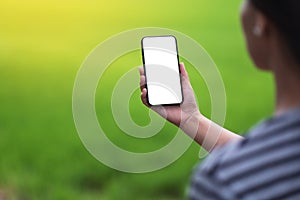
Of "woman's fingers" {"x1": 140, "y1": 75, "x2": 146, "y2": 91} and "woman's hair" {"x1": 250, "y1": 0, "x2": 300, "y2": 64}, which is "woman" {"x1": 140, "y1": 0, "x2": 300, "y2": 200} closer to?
"woman's hair" {"x1": 250, "y1": 0, "x2": 300, "y2": 64}

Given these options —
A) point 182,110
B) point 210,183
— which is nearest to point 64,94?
point 182,110

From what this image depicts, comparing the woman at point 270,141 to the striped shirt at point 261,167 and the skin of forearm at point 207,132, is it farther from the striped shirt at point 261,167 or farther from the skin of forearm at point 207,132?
the skin of forearm at point 207,132

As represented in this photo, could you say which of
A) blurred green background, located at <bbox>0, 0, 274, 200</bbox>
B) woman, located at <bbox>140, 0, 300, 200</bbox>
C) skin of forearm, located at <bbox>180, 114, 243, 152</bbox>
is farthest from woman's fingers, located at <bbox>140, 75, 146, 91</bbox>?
blurred green background, located at <bbox>0, 0, 274, 200</bbox>

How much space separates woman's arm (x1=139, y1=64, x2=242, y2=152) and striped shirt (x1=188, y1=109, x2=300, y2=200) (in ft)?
1.09

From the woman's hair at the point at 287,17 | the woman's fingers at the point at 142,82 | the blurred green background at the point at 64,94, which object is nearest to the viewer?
the woman's hair at the point at 287,17

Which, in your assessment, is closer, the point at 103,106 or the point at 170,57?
the point at 170,57

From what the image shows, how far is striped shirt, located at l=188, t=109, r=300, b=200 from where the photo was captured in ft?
2.31

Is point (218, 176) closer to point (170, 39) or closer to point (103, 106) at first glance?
point (170, 39)

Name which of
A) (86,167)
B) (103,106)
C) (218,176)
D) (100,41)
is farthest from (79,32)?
(218,176)

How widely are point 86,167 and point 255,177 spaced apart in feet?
6.51

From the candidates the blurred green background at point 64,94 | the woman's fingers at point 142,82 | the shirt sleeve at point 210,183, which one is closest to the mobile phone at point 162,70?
the woman's fingers at point 142,82

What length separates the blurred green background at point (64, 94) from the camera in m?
2.65

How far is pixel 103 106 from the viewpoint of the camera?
2.60 m

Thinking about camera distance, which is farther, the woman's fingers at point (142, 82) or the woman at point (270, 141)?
the woman's fingers at point (142, 82)
